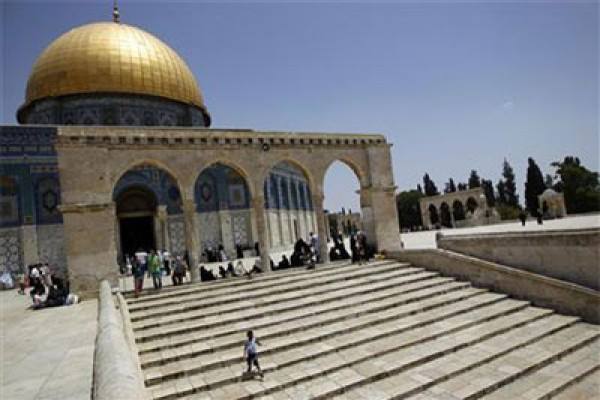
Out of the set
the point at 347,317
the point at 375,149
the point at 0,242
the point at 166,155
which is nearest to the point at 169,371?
the point at 347,317

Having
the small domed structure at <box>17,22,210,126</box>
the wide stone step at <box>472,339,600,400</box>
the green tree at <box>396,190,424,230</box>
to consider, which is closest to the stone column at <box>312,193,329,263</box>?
the wide stone step at <box>472,339,600,400</box>

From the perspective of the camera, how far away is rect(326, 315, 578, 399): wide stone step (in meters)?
5.35

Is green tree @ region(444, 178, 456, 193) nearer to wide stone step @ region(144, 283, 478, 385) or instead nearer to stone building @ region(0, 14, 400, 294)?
stone building @ region(0, 14, 400, 294)

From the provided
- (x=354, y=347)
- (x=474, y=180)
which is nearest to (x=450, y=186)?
(x=474, y=180)

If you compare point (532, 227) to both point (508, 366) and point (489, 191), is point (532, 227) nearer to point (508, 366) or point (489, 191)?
point (508, 366)

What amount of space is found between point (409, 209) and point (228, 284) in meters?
49.8

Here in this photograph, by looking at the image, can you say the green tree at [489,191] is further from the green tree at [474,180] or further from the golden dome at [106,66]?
the golden dome at [106,66]

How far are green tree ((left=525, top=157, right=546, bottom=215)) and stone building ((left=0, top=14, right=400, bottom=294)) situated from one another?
24766 millimetres

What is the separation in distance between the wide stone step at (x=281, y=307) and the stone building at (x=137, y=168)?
3.10 metres

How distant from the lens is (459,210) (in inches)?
1566

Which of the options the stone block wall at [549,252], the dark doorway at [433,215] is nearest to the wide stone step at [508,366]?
the stone block wall at [549,252]

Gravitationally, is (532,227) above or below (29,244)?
below

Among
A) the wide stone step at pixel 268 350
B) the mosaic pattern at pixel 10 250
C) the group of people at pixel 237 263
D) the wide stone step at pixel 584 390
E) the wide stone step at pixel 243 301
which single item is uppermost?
the mosaic pattern at pixel 10 250

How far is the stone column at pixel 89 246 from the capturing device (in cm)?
936
